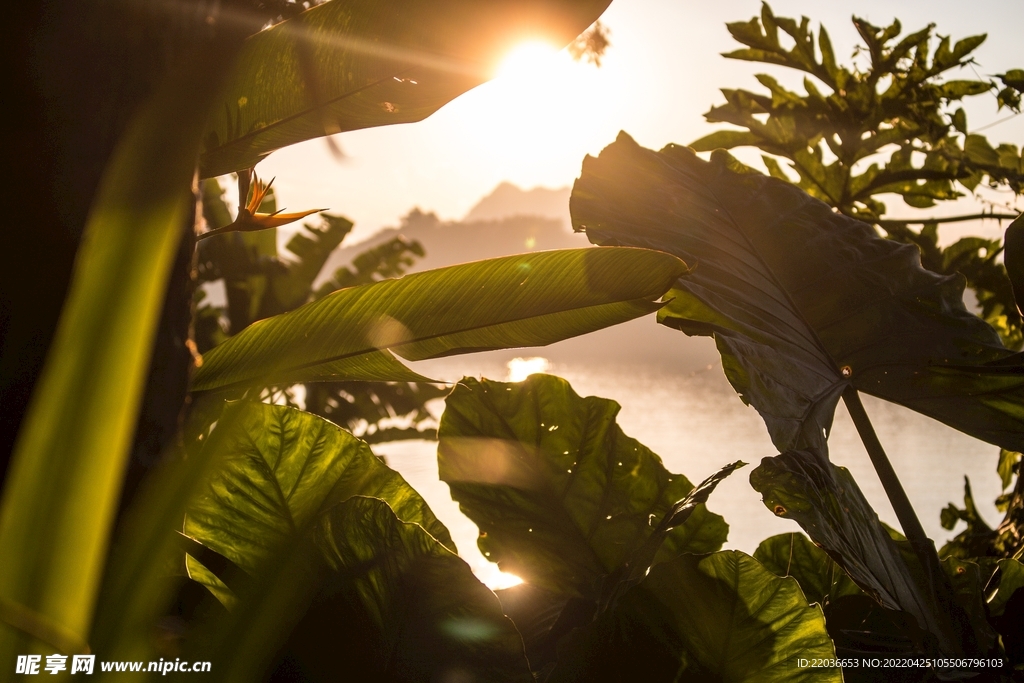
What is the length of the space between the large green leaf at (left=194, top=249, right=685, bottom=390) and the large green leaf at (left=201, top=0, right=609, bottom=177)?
145 millimetres

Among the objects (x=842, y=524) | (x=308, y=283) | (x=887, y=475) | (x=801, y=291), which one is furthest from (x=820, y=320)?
(x=308, y=283)

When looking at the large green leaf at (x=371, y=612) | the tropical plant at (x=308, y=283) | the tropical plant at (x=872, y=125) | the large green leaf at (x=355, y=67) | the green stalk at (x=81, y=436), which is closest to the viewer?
the green stalk at (x=81, y=436)

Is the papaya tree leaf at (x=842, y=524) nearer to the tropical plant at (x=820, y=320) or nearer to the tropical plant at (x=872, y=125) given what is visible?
the tropical plant at (x=820, y=320)

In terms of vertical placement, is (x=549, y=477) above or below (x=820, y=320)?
below

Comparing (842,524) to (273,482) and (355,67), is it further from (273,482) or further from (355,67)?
(355,67)

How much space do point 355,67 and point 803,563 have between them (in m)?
0.55

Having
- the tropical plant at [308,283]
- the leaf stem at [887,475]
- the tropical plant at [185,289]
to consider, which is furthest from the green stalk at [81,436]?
the tropical plant at [308,283]

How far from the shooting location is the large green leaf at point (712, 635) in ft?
1.03

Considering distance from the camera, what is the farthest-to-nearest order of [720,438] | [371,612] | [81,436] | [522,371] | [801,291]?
[720,438], [801,291], [522,371], [371,612], [81,436]

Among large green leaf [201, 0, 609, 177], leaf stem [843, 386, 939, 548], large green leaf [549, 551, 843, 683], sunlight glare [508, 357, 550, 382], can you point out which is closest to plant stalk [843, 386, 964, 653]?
leaf stem [843, 386, 939, 548]

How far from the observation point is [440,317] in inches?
18.6

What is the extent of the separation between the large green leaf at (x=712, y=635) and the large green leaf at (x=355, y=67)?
13.4 inches

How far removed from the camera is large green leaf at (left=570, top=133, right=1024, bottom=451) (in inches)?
22.6

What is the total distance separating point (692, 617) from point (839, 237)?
1.66 feet
